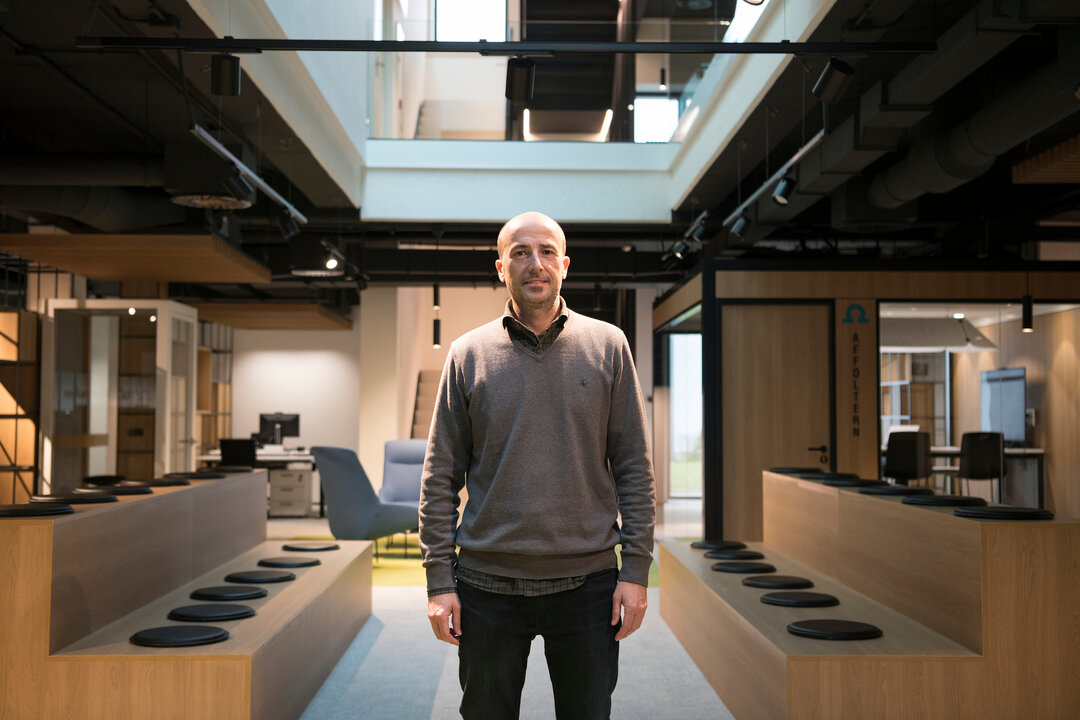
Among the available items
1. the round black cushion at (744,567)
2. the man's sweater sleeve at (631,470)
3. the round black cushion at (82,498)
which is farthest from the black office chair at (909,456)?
the man's sweater sleeve at (631,470)

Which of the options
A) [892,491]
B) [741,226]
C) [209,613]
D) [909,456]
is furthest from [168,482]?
[909,456]

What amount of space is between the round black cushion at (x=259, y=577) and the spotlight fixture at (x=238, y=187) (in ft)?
7.70

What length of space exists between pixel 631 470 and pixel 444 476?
1.28 ft

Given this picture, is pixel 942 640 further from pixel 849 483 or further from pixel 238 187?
pixel 238 187

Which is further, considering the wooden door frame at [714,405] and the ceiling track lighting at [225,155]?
the wooden door frame at [714,405]

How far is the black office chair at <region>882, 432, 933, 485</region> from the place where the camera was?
795 centimetres

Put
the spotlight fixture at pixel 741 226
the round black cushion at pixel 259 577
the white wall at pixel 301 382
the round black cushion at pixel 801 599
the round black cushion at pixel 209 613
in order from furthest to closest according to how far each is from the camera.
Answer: the white wall at pixel 301 382 → the spotlight fixture at pixel 741 226 → the round black cushion at pixel 259 577 → the round black cushion at pixel 801 599 → the round black cushion at pixel 209 613

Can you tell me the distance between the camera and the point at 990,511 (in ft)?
11.6

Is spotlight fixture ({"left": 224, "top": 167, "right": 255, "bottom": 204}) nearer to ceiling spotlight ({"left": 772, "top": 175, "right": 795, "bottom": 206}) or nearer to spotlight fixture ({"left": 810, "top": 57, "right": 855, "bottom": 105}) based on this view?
ceiling spotlight ({"left": 772, "top": 175, "right": 795, "bottom": 206})

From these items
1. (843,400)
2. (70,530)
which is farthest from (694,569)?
(843,400)

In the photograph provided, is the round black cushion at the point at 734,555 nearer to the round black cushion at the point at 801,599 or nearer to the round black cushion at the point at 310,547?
the round black cushion at the point at 801,599

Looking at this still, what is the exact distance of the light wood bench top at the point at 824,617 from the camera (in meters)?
3.26

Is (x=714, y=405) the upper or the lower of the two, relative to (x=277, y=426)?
upper

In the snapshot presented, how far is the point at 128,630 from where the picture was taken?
3.54 meters
